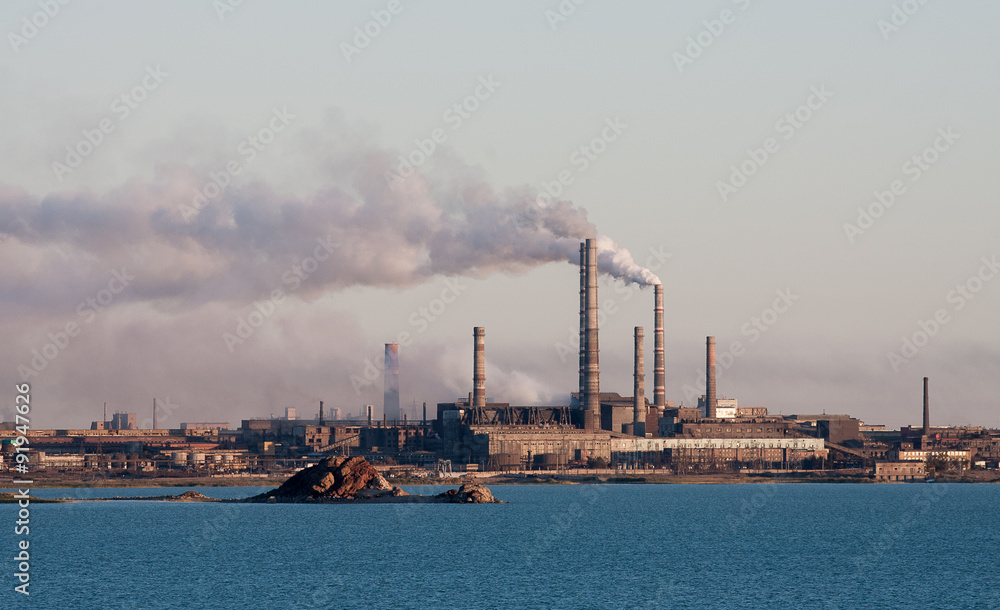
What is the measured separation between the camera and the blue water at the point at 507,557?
7050 cm

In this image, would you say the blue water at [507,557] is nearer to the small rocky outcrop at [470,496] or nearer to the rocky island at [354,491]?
the rocky island at [354,491]

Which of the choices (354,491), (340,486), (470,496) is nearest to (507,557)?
(470,496)

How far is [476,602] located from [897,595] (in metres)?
21.8

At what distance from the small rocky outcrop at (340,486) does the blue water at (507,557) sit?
357cm

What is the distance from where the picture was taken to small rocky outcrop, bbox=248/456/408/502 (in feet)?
504

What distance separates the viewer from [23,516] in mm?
138375

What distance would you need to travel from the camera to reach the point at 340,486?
154125 millimetres

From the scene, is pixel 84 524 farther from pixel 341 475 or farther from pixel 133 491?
pixel 133 491

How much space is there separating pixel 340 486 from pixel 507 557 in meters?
66.6

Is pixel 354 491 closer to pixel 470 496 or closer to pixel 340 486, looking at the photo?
pixel 340 486

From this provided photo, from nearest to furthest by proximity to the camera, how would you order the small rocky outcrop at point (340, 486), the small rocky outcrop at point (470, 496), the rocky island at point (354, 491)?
the rocky island at point (354, 491) < the small rocky outcrop at point (340, 486) < the small rocky outcrop at point (470, 496)

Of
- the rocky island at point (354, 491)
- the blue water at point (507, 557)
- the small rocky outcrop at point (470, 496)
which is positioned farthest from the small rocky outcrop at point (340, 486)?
the small rocky outcrop at point (470, 496)

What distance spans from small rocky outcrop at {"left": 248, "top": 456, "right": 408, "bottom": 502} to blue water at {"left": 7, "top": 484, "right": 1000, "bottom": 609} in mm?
3569

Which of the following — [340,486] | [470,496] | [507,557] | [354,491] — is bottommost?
[470,496]
